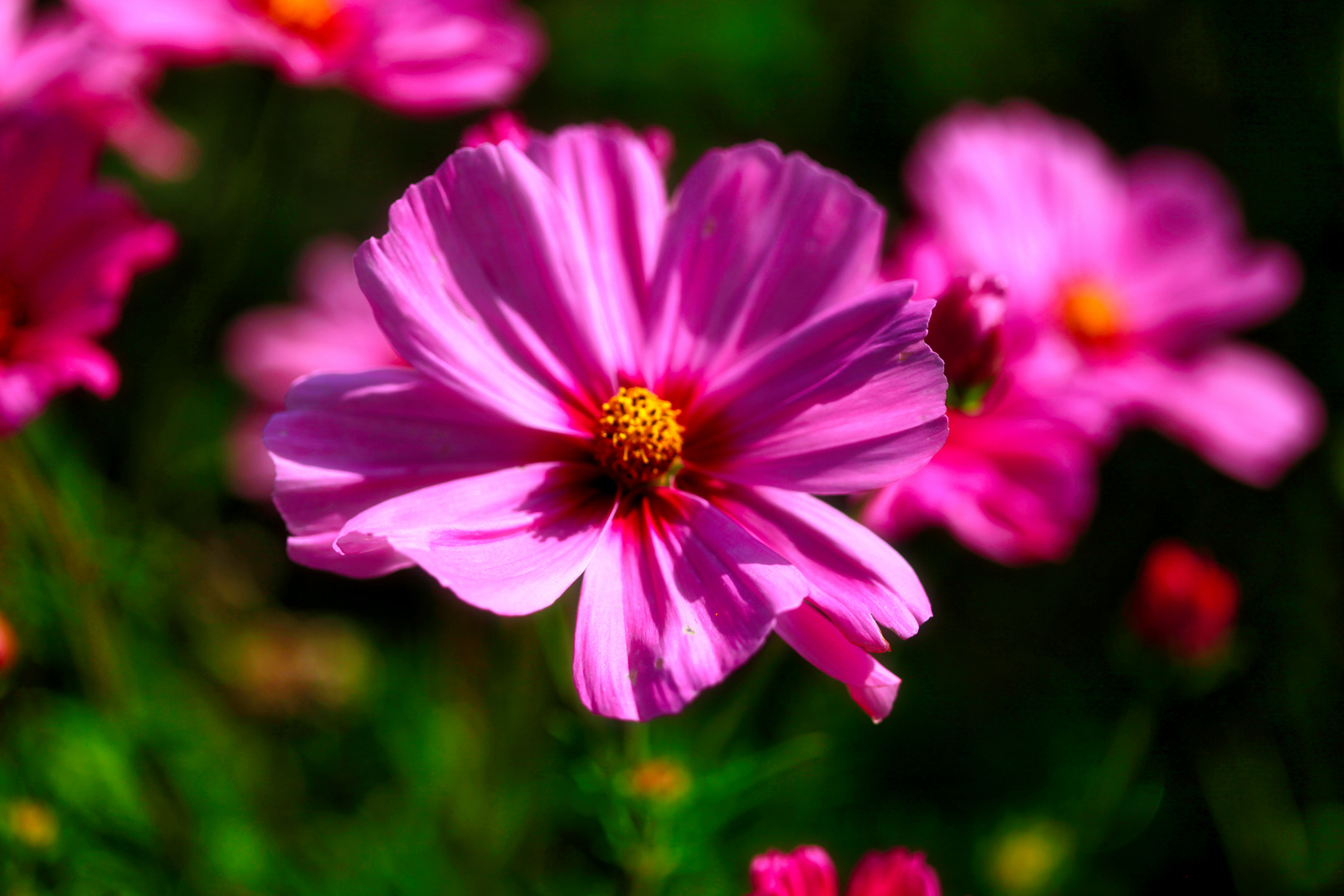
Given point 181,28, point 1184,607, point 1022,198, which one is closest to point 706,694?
point 1184,607

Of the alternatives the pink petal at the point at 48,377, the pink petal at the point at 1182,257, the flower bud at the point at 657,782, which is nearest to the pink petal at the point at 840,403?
the flower bud at the point at 657,782

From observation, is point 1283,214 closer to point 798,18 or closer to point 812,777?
point 798,18

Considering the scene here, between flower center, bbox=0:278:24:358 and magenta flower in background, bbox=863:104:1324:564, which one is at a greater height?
flower center, bbox=0:278:24:358

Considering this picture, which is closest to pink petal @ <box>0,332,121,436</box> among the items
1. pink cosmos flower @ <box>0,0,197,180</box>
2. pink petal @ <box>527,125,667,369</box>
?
pink cosmos flower @ <box>0,0,197,180</box>

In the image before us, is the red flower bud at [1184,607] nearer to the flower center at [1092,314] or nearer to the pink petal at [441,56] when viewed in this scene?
the flower center at [1092,314]

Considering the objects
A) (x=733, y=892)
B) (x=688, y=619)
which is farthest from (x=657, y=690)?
(x=733, y=892)

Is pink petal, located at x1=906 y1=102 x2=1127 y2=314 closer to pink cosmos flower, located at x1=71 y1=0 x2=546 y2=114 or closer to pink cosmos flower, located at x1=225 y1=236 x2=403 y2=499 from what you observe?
pink cosmos flower, located at x1=71 y1=0 x2=546 y2=114
